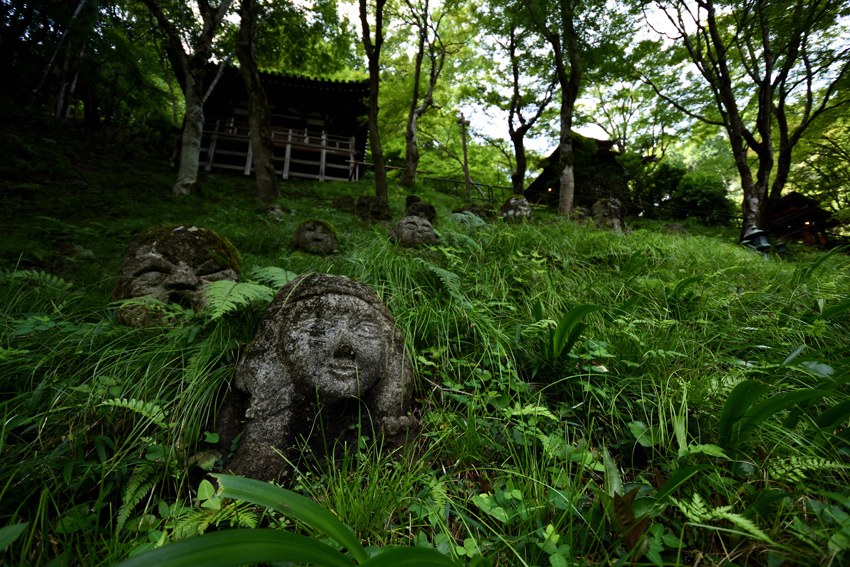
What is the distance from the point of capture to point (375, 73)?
702 cm

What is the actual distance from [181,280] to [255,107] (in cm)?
668

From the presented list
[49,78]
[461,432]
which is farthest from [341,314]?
[49,78]

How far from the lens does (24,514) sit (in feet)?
3.39

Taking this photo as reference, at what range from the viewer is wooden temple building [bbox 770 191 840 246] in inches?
446

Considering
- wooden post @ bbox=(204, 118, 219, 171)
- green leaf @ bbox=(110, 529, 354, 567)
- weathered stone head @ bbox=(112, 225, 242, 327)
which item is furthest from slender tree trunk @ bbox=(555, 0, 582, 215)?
wooden post @ bbox=(204, 118, 219, 171)

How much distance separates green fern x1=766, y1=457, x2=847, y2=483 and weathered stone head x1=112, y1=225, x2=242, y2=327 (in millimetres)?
3103

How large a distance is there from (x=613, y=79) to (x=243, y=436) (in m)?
12.5

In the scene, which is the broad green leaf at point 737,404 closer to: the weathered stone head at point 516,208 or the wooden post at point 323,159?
the weathered stone head at point 516,208

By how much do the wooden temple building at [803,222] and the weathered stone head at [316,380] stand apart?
1585cm

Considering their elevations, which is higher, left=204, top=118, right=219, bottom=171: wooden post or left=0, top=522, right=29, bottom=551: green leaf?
left=204, top=118, right=219, bottom=171: wooden post

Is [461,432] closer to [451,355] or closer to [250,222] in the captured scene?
[451,355]

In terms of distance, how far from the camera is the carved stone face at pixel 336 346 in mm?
1479

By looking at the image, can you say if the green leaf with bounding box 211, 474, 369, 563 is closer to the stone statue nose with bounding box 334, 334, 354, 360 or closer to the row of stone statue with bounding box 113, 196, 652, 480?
the row of stone statue with bounding box 113, 196, 652, 480

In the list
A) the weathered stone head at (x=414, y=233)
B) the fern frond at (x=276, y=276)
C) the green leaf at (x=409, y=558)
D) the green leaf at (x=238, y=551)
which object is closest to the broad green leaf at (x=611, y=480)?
the green leaf at (x=409, y=558)
